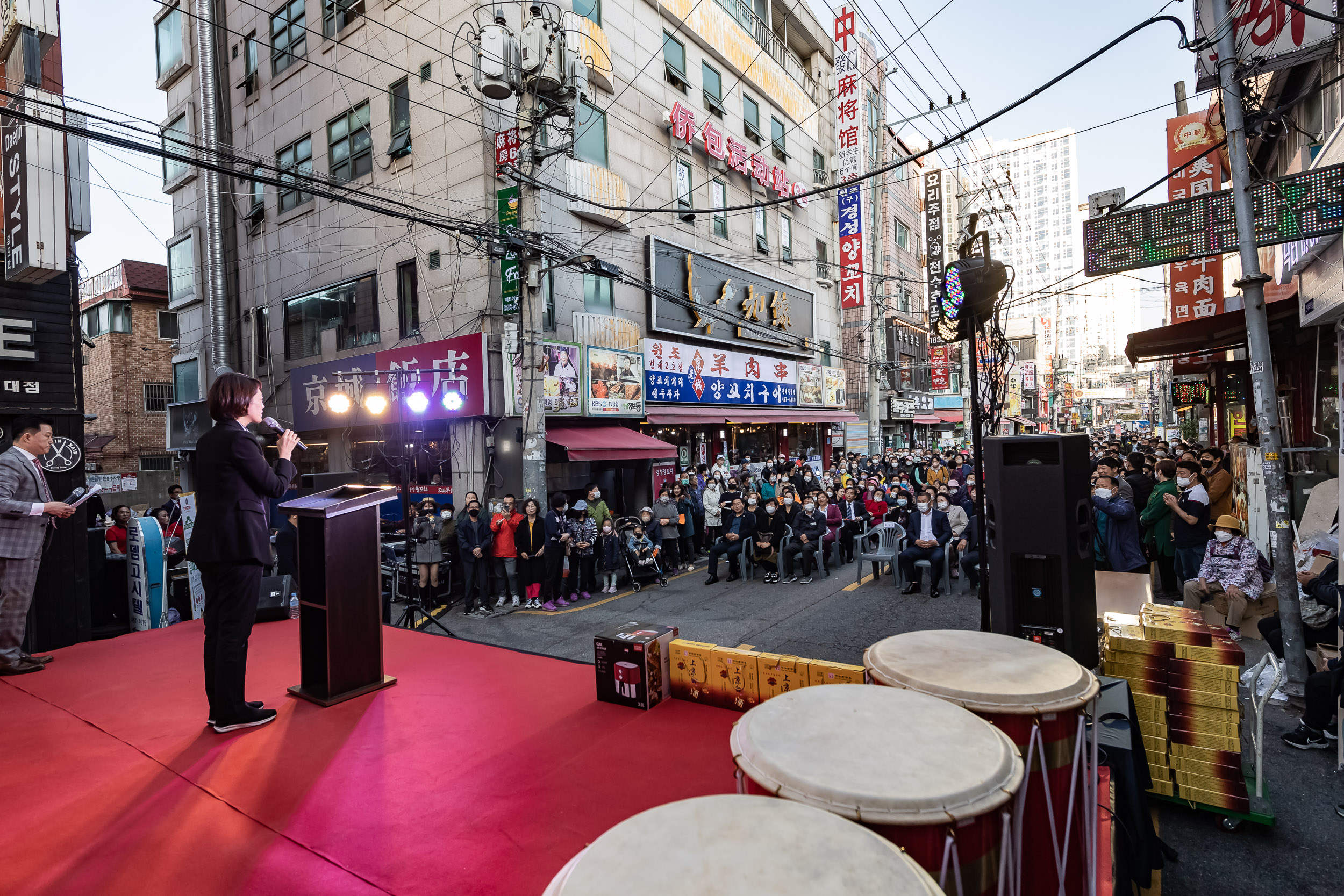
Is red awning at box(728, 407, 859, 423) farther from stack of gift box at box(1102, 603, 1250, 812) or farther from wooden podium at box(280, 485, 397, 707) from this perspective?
stack of gift box at box(1102, 603, 1250, 812)

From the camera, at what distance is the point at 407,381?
13.2 metres

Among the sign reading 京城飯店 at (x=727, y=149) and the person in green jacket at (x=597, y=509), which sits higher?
the sign reading 京城飯店 at (x=727, y=149)

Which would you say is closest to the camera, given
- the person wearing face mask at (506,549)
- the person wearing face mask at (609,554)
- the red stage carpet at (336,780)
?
the red stage carpet at (336,780)

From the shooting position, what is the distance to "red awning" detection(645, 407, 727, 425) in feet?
51.8

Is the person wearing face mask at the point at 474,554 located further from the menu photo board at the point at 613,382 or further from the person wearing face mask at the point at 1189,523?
the person wearing face mask at the point at 1189,523

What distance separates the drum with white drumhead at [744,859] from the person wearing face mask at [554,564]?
28.4ft

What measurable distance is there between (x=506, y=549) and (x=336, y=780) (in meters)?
6.77

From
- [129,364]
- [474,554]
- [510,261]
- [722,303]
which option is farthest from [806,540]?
[129,364]

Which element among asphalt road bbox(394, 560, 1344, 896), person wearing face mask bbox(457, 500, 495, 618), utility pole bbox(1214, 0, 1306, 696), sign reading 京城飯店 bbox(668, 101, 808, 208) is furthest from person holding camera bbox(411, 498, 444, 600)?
sign reading 京城飯店 bbox(668, 101, 808, 208)

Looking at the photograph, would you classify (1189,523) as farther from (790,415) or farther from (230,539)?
(790,415)

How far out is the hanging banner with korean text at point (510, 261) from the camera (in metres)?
10.5

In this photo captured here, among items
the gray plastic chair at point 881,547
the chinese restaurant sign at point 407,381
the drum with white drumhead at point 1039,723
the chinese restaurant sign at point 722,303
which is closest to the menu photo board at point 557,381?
the chinese restaurant sign at point 407,381

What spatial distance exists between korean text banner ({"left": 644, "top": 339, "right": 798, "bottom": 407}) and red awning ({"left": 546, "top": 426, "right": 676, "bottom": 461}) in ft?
6.33

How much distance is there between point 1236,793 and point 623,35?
59.1 feet
